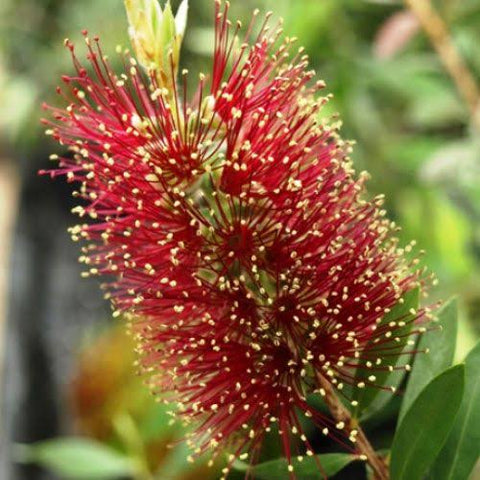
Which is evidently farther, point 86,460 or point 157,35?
point 86,460

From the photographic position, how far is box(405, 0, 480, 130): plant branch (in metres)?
1.29

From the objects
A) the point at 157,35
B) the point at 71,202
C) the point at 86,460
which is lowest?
the point at 86,460

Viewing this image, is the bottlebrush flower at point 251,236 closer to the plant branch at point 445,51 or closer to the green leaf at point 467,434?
the green leaf at point 467,434

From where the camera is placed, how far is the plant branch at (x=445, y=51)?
1287 millimetres


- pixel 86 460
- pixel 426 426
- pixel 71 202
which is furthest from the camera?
pixel 71 202

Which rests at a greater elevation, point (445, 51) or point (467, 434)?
point (445, 51)

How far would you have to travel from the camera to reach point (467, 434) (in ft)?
2.43

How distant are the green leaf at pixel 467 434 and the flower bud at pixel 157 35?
1.20 feet

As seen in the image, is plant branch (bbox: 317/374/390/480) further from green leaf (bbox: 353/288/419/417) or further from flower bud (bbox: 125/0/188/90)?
flower bud (bbox: 125/0/188/90)

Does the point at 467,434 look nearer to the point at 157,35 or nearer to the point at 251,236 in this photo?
the point at 251,236

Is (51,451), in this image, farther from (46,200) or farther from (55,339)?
(46,200)

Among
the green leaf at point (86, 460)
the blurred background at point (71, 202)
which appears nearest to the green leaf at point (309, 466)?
the blurred background at point (71, 202)

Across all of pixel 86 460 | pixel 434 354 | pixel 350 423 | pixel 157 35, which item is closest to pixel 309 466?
pixel 350 423

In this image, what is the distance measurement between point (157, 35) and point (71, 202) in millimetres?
2164
